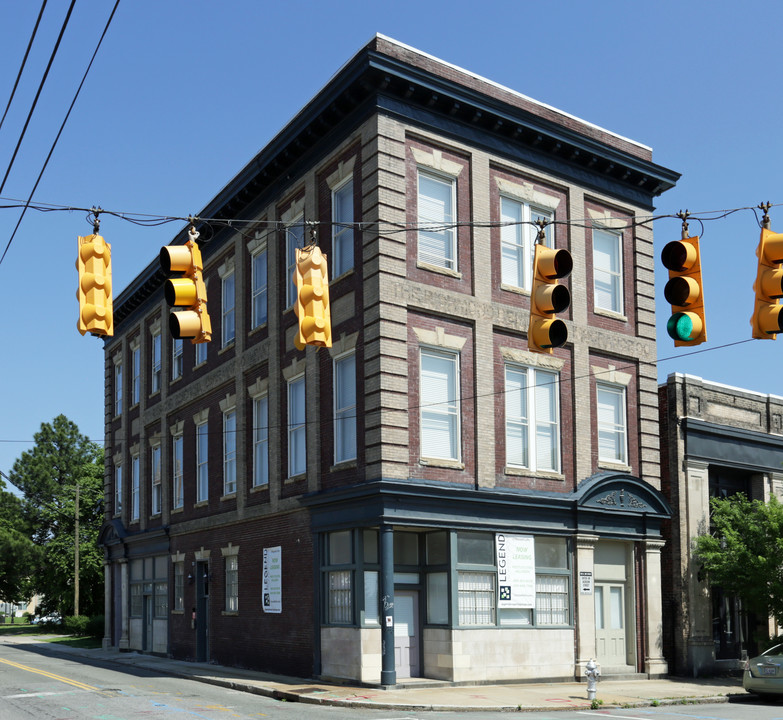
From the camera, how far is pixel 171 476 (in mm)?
36812

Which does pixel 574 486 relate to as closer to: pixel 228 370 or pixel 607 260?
pixel 607 260

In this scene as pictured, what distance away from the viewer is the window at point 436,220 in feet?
81.0

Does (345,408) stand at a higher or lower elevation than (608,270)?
lower

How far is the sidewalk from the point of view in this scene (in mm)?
19906

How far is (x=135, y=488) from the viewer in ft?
135

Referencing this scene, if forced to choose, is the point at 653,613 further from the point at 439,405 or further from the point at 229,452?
the point at 229,452

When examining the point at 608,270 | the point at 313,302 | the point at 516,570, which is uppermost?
the point at 608,270

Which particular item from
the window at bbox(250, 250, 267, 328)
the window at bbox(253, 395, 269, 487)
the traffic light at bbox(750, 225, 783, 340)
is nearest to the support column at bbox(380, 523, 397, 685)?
the window at bbox(253, 395, 269, 487)

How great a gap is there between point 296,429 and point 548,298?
1538 centimetres

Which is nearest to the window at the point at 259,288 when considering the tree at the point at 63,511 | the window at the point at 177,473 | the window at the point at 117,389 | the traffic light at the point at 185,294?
the window at the point at 177,473

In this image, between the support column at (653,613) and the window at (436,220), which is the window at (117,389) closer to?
the window at (436,220)

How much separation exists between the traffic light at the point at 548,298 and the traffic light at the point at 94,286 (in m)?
5.29

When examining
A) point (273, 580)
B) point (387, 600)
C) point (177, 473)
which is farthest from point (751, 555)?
point (177, 473)

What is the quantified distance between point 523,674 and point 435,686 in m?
2.70
